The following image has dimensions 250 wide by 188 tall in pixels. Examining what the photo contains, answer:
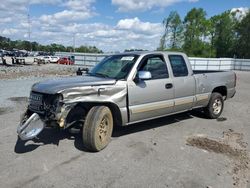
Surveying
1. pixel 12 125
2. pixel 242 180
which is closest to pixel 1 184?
pixel 12 125

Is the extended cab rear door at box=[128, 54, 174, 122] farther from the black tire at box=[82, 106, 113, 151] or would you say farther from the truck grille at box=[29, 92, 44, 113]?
the truck grille at box=[29, 92, 44, 113]

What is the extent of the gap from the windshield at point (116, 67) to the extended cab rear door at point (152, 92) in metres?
0.22

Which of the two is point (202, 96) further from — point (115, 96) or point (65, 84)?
point (65, 84)

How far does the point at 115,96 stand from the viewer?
537 centimetres

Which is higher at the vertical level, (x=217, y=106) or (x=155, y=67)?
(x=155, y=67)

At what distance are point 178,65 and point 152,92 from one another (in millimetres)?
1295

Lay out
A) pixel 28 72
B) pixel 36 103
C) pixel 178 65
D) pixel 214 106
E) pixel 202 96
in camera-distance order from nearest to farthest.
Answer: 1. pixel 36 103
2. pixel 178 65
3. pixel 202 96
4. pixel 214 106
5. pixel 28 72

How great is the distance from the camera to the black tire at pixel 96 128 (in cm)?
496

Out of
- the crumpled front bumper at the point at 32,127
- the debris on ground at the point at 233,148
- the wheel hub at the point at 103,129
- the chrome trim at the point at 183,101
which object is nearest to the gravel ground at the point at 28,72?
the chrome trim at the point at 183,101

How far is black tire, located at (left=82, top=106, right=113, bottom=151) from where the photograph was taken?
16.3 ft

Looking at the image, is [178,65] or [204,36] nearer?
[178,65]

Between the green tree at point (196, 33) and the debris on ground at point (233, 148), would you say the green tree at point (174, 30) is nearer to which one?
the green tree at point (196, 33)

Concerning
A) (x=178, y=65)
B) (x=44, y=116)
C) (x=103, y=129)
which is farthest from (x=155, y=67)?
(x=44, y=116)

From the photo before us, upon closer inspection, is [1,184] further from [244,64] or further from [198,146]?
[244,64]
